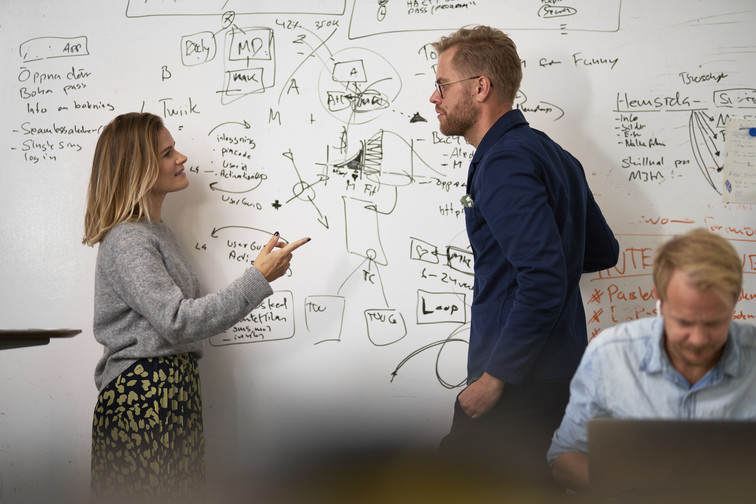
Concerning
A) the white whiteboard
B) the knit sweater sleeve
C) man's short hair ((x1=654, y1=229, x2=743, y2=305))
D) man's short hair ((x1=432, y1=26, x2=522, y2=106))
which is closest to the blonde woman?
the knit sweater sleeve

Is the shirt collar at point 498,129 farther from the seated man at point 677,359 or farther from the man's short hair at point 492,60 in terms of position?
the seated man at point 677,359

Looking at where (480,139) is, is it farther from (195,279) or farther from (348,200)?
(195,279)

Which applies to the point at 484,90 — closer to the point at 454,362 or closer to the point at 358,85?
the point at 358,85

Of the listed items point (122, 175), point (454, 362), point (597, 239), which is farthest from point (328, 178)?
point (597, 239)

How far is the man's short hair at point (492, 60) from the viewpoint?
192 centimetres

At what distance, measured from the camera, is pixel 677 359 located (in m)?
1.21

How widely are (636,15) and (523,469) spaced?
1704 millimetres

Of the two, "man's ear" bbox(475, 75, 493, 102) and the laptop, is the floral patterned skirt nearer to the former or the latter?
"man's ear" bbox(475, 75, 493, 102)

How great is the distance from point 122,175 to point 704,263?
1727mm

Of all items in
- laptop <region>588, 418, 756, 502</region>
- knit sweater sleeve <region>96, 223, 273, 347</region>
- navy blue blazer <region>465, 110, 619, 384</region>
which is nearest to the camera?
laptop <region>588, 418, 756, 502</region>

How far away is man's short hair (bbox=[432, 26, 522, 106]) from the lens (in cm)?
192

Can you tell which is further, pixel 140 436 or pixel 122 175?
pixel 122 175

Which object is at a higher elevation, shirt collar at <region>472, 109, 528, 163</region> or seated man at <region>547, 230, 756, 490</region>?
shirt collar at <region>472, 109, 528, 163</region>

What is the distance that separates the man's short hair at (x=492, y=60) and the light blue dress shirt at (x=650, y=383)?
0.90 metres
